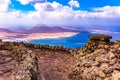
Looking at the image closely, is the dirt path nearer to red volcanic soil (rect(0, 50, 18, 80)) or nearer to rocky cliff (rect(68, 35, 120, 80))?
rocky cliff (rect(68, 35, 120, 80))

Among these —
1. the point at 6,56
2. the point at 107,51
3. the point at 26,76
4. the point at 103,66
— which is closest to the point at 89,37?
the point at 107,51

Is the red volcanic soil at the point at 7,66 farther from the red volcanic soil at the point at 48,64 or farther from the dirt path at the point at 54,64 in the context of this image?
the dirt path at the point at 54,64

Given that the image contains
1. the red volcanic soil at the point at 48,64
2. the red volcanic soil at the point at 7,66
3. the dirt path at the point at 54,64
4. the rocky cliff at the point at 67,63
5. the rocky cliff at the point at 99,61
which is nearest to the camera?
the red volcanic soil at the point at 7,66

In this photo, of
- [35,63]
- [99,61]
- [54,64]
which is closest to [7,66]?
[35,63]

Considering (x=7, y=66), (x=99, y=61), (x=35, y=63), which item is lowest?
(x=7, y=66)

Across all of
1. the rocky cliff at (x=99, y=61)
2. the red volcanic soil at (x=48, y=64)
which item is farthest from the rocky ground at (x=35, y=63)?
the rocky cliff at (x=99, y=61)

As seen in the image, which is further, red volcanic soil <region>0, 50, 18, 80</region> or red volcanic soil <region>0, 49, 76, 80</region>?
red volcanic soil <region>0, 49, 76, 80</region>

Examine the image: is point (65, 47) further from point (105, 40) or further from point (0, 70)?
point (0, 70)

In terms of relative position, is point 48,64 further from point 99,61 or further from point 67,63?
point 99,61

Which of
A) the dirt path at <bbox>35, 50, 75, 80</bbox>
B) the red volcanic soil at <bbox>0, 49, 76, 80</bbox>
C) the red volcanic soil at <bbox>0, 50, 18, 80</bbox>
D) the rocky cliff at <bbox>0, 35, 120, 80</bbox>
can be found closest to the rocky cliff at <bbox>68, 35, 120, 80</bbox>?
the rocky cliff at <bbox>0, 35, 120, 80</bbox>

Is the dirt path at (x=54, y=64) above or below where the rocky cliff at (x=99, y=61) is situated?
below

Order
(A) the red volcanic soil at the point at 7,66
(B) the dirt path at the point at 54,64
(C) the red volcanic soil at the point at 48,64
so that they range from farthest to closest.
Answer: (B) the dirt path at the point at 54,64
(C) the red volcanic soil at the point at 48,64
(A) the red volcanic soil at the point at 7,66
